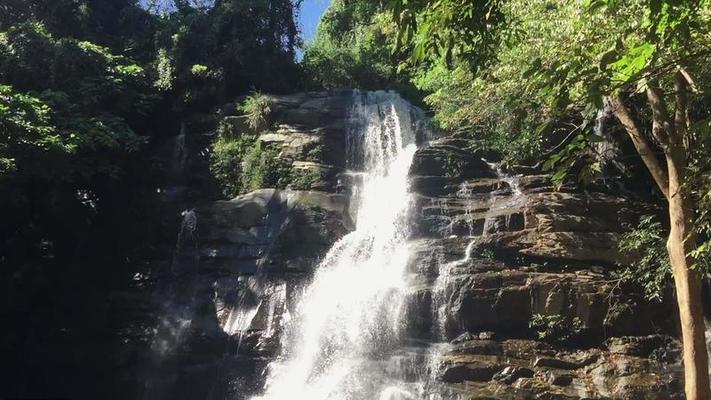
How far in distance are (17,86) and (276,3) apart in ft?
28.8

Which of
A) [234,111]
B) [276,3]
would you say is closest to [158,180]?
[234,111]

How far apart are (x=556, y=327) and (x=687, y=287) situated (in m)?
3.45

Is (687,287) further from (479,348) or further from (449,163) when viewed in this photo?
(449,163)

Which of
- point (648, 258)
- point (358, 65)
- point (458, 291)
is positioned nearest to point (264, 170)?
point (458, 291)

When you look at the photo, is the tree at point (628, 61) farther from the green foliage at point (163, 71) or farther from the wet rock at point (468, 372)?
the green foliage at point (163, 71)

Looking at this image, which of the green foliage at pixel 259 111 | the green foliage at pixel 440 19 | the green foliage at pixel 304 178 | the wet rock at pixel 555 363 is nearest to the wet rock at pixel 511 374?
the wet rock at pixel 555 363

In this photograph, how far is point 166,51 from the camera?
2030cm

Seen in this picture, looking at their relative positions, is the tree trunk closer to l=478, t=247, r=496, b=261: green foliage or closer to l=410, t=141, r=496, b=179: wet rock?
l=478, t=247, r=496, b=261: green foliage

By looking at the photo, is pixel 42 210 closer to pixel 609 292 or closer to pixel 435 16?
pixel 609 292

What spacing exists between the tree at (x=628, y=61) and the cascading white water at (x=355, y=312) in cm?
477

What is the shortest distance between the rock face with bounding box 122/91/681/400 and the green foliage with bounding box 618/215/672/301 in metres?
0.29

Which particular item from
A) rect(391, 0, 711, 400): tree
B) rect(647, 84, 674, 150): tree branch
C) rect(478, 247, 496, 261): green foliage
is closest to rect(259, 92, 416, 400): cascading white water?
rect(478, 247, 496, 261): green foliage

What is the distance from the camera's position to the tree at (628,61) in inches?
158

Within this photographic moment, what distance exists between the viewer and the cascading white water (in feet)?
38.1
